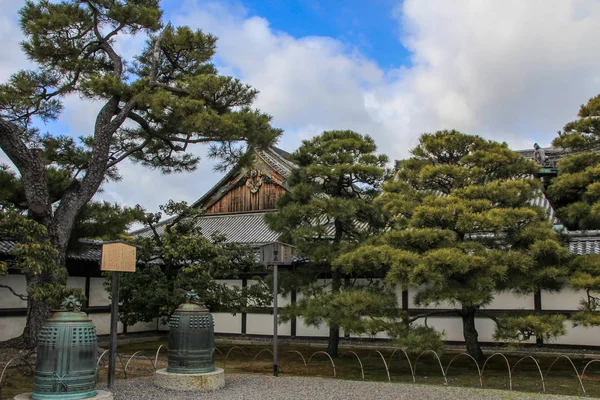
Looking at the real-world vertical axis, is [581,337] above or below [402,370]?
above

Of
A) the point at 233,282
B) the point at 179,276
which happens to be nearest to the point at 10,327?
the point at 179,276

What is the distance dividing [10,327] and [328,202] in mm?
8973

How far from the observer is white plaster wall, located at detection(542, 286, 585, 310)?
487 inches

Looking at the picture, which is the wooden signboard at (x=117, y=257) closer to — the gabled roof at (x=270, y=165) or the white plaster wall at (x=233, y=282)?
the white plaster wall at (x=233, y=282)

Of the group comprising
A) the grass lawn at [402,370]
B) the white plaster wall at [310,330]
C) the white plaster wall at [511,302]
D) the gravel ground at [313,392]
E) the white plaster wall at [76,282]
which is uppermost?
the white plaster wall at [76,282]

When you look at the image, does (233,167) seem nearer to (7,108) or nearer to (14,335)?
(7,108)

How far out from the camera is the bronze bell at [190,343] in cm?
782

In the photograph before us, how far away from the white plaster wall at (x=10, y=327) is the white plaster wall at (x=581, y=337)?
13.5 meters

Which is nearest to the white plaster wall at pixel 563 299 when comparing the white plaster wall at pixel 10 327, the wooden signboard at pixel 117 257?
the wooden signboard at pixel 117 257

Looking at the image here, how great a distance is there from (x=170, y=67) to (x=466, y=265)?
28.7 feet

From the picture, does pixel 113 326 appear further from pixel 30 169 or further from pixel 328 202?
pixel 328 202

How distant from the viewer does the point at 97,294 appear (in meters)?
15.9

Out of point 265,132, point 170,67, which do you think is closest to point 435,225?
point 265,132

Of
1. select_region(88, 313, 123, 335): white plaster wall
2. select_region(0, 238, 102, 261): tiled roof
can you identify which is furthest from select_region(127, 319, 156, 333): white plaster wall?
select_region(0, 238, 102, 261): tiled roof
